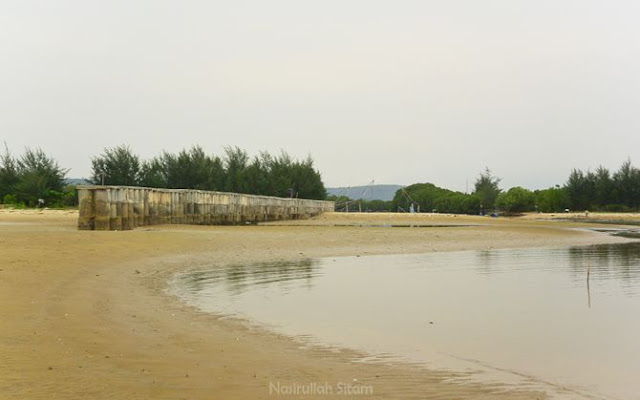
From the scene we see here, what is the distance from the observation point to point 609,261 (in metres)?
19.8

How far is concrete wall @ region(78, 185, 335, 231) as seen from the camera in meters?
26.0

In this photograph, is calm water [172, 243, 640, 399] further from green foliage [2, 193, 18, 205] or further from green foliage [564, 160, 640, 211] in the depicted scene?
green foliage [564, 160, 640, 211]

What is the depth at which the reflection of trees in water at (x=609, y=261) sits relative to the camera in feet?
52.6

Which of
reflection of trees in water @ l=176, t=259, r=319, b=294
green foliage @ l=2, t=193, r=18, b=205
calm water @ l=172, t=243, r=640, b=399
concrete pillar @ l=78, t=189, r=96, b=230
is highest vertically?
green foliage @ l=2, t=193, r=18, b=205

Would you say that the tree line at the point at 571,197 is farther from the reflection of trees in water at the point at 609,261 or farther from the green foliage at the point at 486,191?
the reflection of trees in water at the point at 609,261

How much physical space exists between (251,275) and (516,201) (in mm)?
62667

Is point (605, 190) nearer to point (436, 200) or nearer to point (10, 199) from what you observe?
point (436, 200)

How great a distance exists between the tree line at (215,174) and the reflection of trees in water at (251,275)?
42254mm

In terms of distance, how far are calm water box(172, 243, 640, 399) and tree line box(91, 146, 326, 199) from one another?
43616mm

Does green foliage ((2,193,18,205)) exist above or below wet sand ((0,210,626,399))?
above

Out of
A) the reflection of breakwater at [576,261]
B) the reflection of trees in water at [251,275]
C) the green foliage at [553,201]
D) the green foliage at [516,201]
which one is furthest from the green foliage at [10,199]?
the green foliage at [553,201]

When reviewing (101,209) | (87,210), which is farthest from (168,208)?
(87,210)

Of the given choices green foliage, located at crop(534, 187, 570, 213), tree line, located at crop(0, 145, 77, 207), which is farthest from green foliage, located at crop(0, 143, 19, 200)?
green foliage, located at crop(534, 187, 570, 213)

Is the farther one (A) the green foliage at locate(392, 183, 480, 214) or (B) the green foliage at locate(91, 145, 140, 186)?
(A) the green foliage at locate(392, 183, 480, 214)
